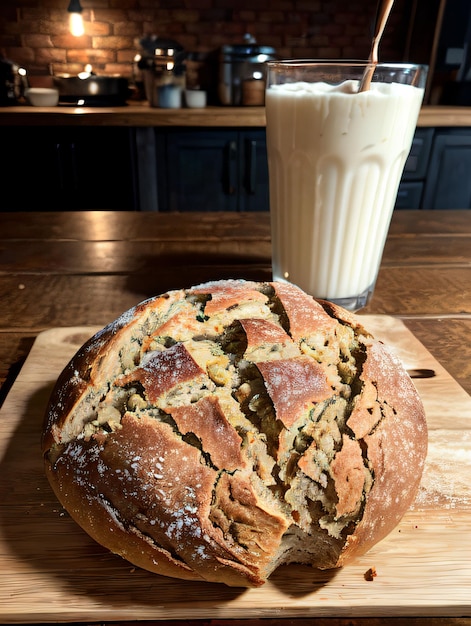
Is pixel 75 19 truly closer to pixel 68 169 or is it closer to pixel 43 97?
pixel 43 97

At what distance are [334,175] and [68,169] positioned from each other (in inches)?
88.1

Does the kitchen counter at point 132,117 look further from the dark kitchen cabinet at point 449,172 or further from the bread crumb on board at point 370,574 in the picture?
the bread crumb on board at point 370,574

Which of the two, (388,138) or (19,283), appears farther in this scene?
(19,283)

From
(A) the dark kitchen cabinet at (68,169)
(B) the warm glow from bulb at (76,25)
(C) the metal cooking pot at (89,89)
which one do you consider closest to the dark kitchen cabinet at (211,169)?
(A) the dark kitchen cabinet at (68,169)

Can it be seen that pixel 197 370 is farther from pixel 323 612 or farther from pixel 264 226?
pixel 264 226

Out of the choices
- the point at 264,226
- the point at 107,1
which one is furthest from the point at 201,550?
the point at 107,1

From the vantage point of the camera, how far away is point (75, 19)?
318 cm

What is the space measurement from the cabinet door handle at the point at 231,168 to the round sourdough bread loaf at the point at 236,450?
7.36 feet

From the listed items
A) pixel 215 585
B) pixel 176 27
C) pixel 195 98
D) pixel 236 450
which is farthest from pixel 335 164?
pixel 176 27

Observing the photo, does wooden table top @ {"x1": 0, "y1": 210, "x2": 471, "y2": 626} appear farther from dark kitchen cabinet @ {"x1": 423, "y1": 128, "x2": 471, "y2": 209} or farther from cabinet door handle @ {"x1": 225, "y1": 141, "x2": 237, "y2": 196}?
dark kitchen cabinet @ {"x1": 423, "y1": 128, "x2": 471, "y2": 209}

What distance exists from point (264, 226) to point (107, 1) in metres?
2.45

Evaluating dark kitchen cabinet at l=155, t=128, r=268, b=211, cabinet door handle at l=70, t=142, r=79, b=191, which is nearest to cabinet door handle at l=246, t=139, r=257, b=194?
dark kitchen cabinet at l=155, t=128, r=268, b=211

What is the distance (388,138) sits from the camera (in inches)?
37.7

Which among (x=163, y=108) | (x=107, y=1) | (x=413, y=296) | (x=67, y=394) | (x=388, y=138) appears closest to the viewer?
(x=67, y=394)
